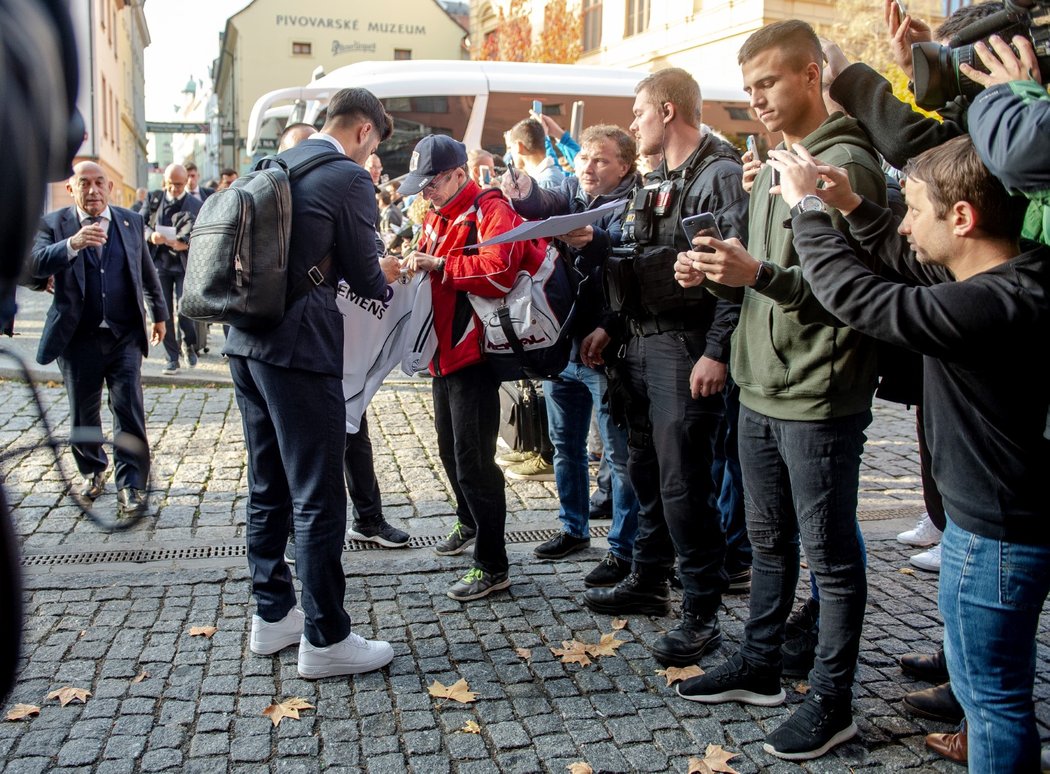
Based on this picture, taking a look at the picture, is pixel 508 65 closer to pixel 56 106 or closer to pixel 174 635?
pixel 174 635

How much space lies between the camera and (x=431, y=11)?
46.9 metres

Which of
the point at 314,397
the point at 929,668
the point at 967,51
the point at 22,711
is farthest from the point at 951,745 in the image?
the point at 22,711

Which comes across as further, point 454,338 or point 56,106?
point 454,338

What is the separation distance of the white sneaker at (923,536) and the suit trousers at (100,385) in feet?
14.5

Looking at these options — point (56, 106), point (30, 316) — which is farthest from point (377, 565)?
point (30, 316)

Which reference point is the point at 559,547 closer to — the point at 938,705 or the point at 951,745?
the point at 938,705

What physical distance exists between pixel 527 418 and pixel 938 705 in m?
3.24

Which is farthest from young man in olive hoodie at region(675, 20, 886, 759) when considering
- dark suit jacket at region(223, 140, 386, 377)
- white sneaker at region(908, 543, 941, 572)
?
white sneaker at region(908, 543, 941, 572)

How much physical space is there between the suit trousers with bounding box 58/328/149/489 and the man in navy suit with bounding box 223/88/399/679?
2203mm

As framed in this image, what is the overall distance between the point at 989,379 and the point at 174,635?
127 inches

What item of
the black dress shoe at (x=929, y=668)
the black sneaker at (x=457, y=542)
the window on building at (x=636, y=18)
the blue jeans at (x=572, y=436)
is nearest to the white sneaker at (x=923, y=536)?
the black dress shoe at (x=929, y=668)

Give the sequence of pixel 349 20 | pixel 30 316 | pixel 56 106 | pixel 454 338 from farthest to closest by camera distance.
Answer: pixel 349 20 < pixel 30 316 < pixel 454 338 < pixel 56 106

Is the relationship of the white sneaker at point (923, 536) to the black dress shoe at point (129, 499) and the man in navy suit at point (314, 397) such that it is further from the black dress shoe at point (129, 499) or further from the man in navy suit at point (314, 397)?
the black dress shoe at point (129, 499)

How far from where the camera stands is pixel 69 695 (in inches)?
131
